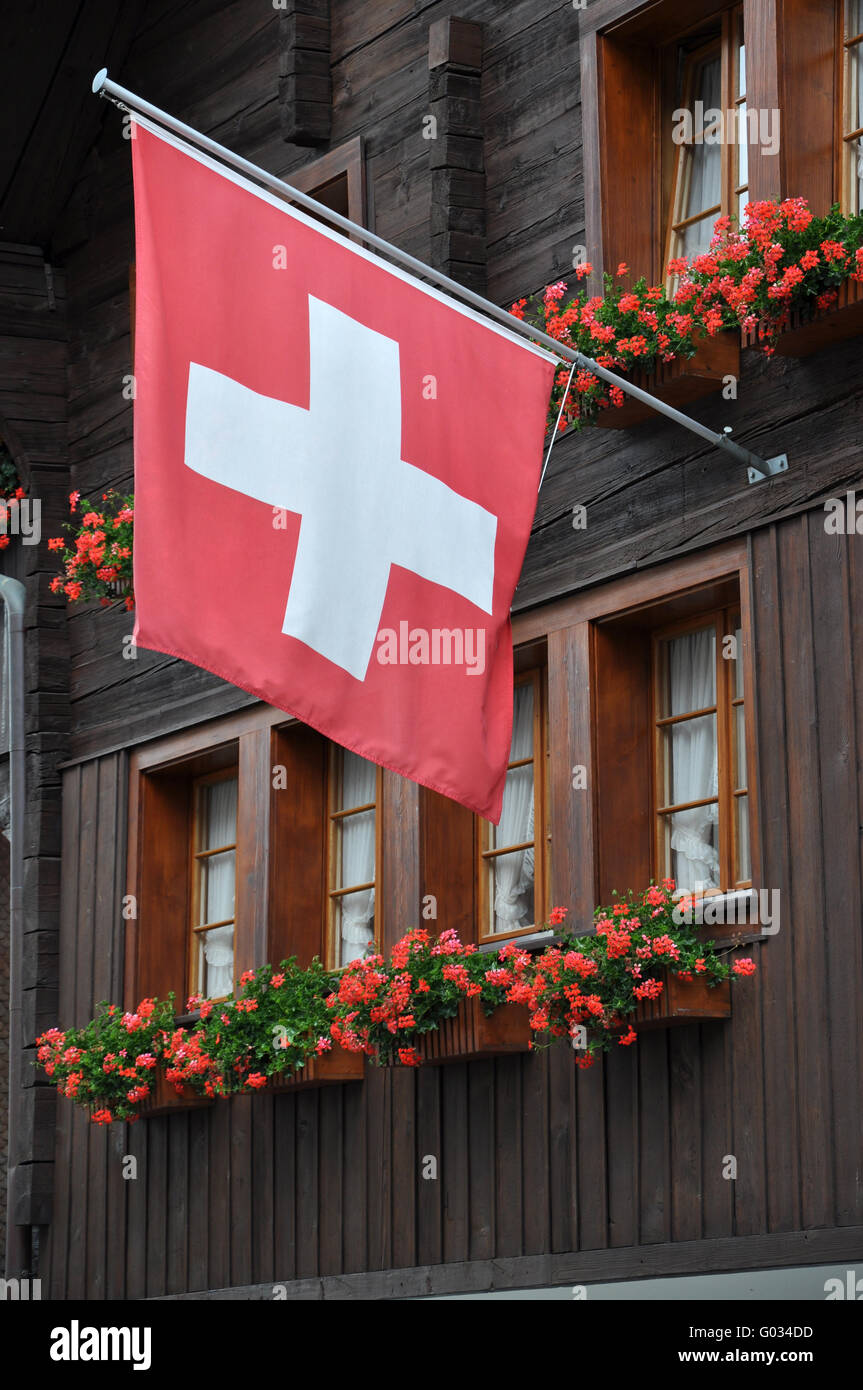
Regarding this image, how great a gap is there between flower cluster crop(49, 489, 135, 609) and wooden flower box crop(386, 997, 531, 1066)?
3.06 meters

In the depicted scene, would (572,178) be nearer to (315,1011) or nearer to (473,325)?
(473,325)

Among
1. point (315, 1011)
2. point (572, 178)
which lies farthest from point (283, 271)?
point (315, 1011)

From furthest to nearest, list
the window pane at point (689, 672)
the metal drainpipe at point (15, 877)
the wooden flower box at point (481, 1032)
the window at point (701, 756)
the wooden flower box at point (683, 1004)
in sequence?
the metal drainpipe at point (15, 877) → the window pane at point (689, 672) → the wooden flower box at point (481, 1032) → the window at point (701, 756) → the wooden flower box at point (683, 1004)

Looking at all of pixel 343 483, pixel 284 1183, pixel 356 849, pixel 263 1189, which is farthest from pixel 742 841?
pixel 263 1189

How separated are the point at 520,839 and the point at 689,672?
1163mm

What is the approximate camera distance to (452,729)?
294 inches

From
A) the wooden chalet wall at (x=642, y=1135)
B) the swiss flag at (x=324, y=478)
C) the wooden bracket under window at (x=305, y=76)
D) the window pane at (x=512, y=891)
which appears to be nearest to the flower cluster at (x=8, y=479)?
the wooden bracket under window at (x=305, y=76)

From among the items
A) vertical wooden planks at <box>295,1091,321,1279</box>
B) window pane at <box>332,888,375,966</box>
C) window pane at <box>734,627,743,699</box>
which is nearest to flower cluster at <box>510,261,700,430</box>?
window pane at <box>734,627,743,699</box>

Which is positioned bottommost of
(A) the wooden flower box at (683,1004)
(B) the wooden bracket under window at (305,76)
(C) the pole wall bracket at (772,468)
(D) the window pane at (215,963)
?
(A) the wooden flower box at (683,1004)

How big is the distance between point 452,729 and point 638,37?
12.3 feet

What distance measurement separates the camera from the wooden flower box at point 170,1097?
431 inches

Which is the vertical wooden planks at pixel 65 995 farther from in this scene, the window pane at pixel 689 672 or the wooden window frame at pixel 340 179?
the window pane at pixel 689 672

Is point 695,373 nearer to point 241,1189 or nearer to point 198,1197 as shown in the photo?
point 241,1189

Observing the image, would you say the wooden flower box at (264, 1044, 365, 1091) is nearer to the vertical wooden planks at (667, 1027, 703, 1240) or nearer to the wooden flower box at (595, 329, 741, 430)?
the vertical wooden planks at (667, 1027, 703, 1240)
